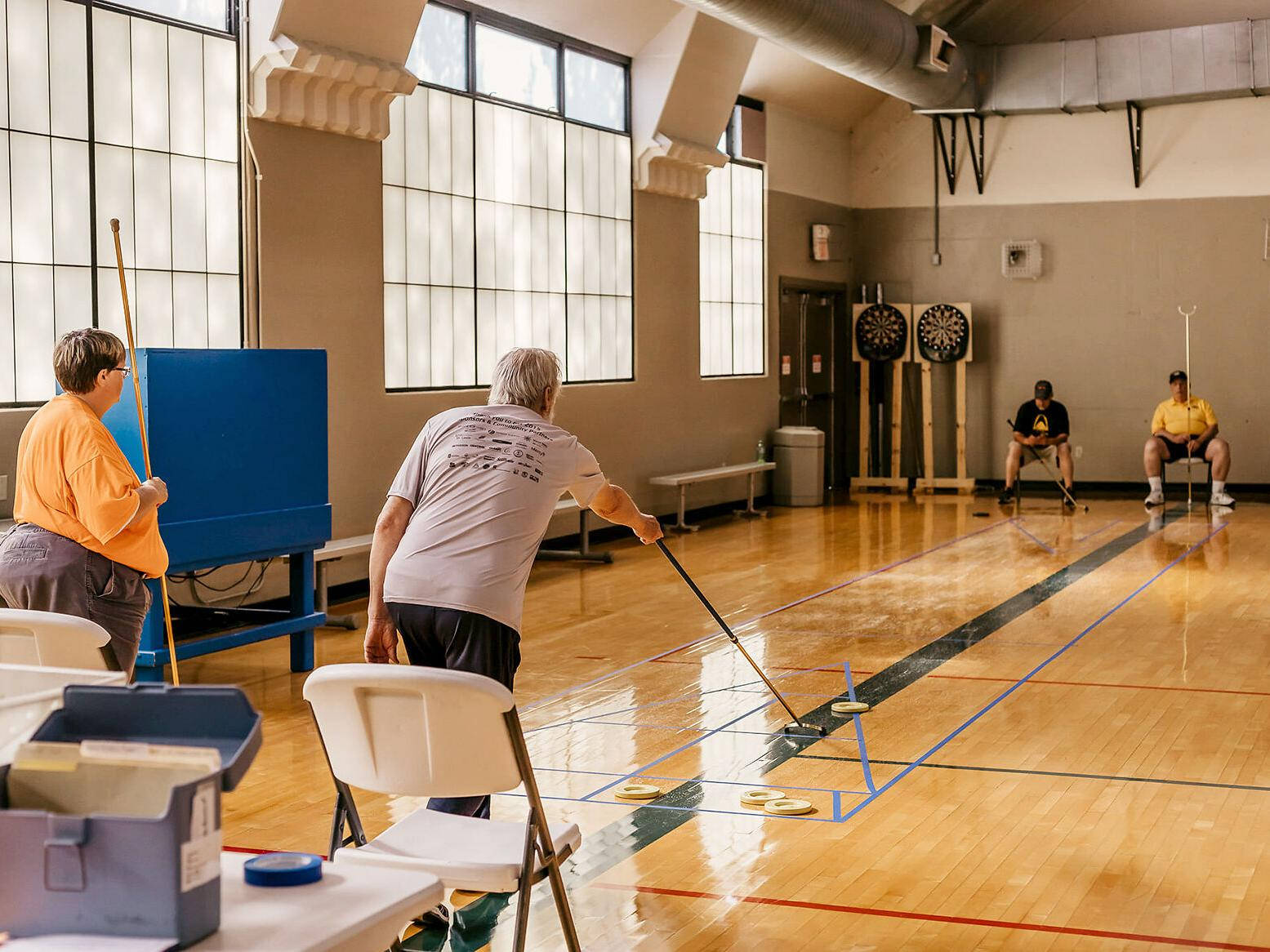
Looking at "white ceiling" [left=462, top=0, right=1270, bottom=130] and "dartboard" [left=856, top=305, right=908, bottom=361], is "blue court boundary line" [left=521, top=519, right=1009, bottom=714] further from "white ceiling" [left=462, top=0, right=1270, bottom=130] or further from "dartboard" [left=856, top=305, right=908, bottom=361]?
"white ceiling" [left=462, top=0, right=1270, bottom=130]

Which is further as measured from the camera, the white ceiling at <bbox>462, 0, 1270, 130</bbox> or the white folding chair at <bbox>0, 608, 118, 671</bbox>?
the white ceiling at <bbox>462, 0, 1270, 130</bbox>

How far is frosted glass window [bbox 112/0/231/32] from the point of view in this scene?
6.82 m

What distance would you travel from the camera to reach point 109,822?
1458 millimetres

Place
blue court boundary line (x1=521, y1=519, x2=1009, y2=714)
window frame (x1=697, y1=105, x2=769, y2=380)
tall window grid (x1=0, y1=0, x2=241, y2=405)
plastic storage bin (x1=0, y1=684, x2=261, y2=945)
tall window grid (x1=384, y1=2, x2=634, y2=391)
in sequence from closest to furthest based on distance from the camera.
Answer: plastic storage bin (x1=0, y1=684, x2=261, y2=945) → blue court boundary line (x1=521, y1=519, x2=1009, y2=714) → tall window grid (x1=0, y1=0, x2=241, y2=405) → tall window grid (x1=384, y1=2, x2=634, y2=391) → window frame (x1=697, y1=105, x2=769, y2=380)

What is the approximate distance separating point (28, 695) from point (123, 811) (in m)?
0.31

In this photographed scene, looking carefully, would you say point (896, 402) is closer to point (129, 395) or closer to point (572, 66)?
point (572, 66)

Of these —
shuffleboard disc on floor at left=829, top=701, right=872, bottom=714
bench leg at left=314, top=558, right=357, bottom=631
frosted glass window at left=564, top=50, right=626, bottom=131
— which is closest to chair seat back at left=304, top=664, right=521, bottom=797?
shuffleboard disc on floor at left=829, top=701, right=872, bottom=714

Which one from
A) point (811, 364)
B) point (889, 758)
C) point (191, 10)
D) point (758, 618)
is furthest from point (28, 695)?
point (811, 364)

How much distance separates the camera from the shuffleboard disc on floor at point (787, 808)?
4.20m

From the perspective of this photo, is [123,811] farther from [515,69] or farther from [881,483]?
[881,483]

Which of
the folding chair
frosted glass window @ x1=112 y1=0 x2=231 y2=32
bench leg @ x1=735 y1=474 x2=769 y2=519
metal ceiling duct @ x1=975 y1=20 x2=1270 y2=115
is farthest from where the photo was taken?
metal ceiling duct @ x1=975 y1=20 x2=1270 y2=115

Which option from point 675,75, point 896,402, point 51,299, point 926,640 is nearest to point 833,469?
point 896,402

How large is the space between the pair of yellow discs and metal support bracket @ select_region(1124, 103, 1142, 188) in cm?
1073

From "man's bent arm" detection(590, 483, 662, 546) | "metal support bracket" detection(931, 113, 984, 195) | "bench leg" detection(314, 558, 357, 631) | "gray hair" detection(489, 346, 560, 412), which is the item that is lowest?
"bench leg" detection(314, 558, 357, 631)
